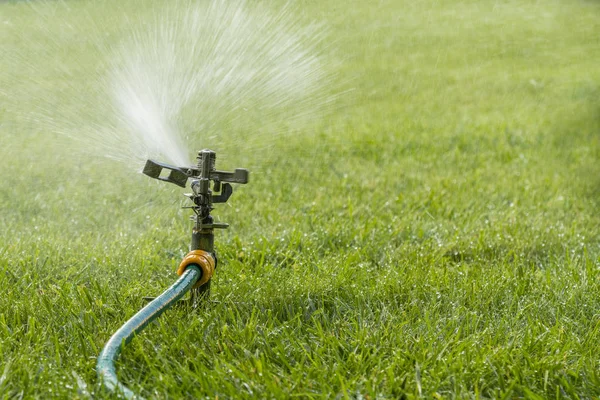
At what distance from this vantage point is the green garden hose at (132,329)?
68.3 inches

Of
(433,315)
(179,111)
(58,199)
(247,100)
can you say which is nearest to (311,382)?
(433,315)

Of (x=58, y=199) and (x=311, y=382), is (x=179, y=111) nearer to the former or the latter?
(x=58, y=199)

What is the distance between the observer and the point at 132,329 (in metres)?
1.90

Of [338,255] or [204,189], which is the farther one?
[338,255]

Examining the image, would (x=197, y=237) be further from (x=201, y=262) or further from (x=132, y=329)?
(x=132, y=329)

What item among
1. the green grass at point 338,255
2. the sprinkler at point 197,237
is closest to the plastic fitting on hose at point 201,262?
the sprinkler at point 197,237

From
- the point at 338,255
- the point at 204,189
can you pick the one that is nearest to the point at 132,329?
the point at 204,189

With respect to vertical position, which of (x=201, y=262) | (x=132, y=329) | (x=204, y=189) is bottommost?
(x=132, y=329)

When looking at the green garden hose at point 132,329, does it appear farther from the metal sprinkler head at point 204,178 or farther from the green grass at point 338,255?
the metal sprinkler head at point 204,178

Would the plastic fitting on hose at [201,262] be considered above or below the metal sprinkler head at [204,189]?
below

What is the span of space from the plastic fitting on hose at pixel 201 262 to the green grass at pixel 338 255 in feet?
0.42

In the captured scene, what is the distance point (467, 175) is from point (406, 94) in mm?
2197

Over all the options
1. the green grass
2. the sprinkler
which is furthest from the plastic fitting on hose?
the green grass

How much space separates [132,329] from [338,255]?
1084 mm
